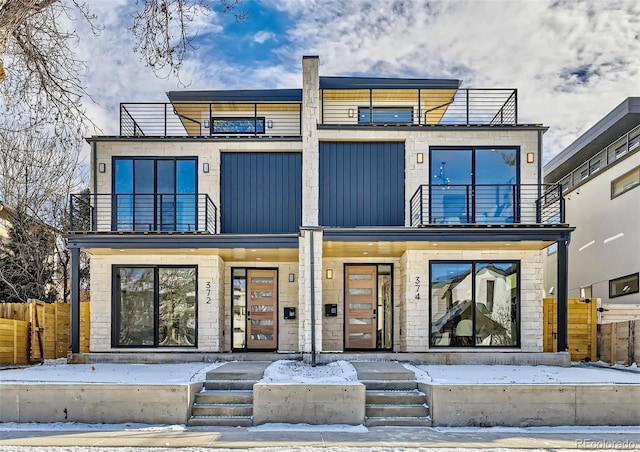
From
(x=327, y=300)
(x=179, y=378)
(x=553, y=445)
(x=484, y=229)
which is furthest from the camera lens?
(x=327, y=300)

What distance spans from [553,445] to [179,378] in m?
6.20

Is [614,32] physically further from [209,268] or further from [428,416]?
[209,268]

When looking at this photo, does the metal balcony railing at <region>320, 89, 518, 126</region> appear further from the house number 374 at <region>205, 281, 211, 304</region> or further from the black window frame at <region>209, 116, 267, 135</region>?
the house number 374 at <region>205, 281, 211, 304</region>

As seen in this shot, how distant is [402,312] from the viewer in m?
12.7

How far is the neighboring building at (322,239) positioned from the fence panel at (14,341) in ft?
5.79

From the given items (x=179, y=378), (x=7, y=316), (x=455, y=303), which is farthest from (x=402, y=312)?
(x=7, y=316)

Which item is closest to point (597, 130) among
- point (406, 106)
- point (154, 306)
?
point (406, 106)

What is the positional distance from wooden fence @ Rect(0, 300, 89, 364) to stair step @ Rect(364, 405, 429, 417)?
827 centimetres

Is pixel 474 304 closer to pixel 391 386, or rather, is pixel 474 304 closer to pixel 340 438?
pixel 391 386

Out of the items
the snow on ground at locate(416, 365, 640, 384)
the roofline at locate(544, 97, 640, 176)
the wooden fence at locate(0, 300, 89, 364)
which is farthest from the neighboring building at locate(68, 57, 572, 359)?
the roofline at locate(544, 97, 640, 176)

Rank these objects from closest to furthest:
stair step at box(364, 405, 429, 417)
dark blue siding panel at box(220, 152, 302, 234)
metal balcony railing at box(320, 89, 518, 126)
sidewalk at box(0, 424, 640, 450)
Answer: sidewalk at box(0, 424, 640, 450), stair step at box(364, 405, 429, 417), dark blue siding panel at box(220, 152, 302, 234), metal balcony railing at box(320, 89, 518, 126)

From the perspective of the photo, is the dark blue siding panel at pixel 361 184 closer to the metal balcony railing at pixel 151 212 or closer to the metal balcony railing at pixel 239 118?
the metal balcony railing at pixel 239 118

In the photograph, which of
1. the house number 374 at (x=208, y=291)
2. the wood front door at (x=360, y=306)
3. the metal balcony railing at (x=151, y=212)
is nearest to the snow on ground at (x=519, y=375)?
the wood front door at (x=360, y=306)

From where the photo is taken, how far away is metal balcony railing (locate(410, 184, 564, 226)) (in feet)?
41.2
